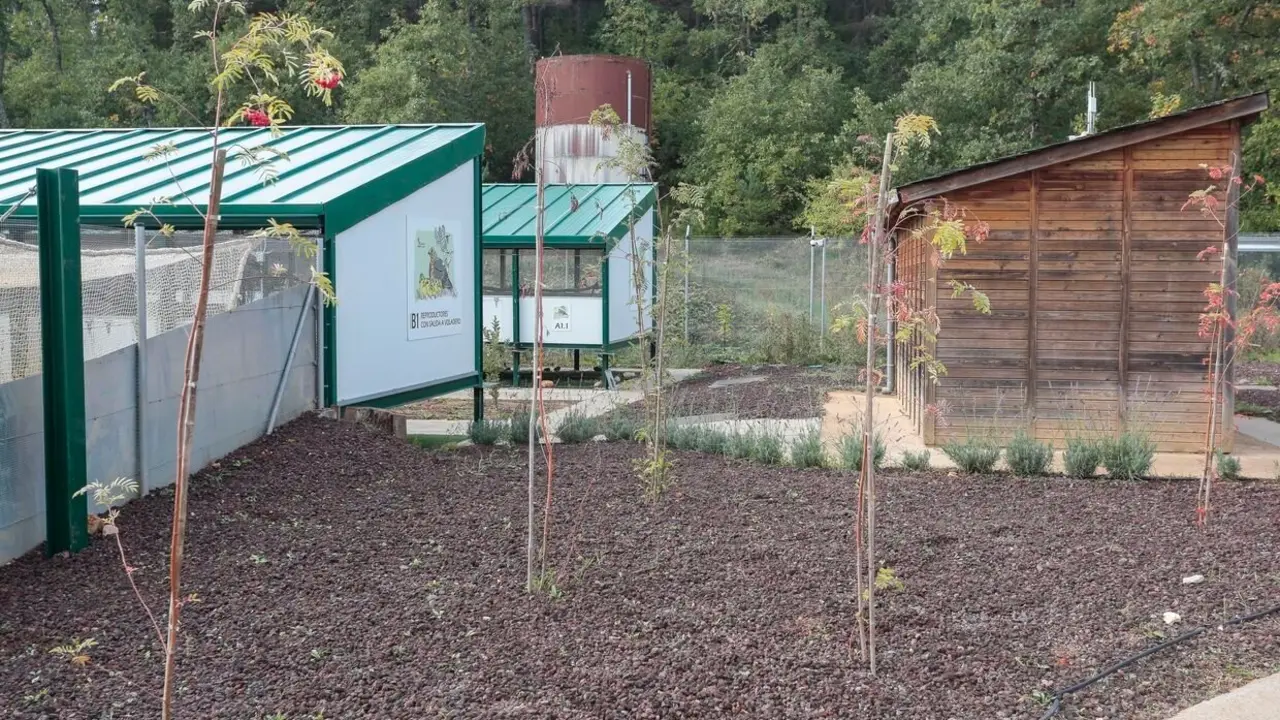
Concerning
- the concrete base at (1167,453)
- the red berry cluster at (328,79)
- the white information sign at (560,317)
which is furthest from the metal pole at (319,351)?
the white information sign at (560,317)

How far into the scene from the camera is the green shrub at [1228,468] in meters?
8.30

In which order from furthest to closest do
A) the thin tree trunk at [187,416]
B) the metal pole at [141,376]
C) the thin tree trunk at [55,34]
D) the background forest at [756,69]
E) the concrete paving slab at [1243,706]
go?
the thin tree trunk at [55,34] → the background forest at [756,69] → the metal pole at [141,376] → the concrete paving slab at [1243,706] → the thin tree trunk at [187,416]

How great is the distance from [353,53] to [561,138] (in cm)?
1316

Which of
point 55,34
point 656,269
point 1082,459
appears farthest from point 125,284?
point 55,34

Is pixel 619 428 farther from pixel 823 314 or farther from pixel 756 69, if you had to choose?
pixel 756 69

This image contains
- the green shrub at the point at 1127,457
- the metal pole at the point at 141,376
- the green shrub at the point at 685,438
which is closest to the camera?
the metal pole at the point at 141,376

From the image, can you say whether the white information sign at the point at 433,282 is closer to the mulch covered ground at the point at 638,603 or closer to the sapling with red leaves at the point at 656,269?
the mulch covered ground at the point at 638,603

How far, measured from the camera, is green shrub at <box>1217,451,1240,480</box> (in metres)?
8.30

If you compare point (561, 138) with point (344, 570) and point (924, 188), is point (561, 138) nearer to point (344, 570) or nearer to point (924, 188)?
point (924, 188)

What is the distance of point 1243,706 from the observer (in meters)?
4.04

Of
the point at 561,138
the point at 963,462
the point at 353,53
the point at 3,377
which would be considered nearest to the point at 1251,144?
the point at 561,138

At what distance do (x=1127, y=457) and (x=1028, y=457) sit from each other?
69cm

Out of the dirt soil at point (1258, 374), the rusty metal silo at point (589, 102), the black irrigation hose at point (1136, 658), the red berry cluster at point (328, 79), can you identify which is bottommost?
the black irrigation hose at point (1136, 658)

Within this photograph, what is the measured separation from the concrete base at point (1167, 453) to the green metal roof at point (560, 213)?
4.38 metres
